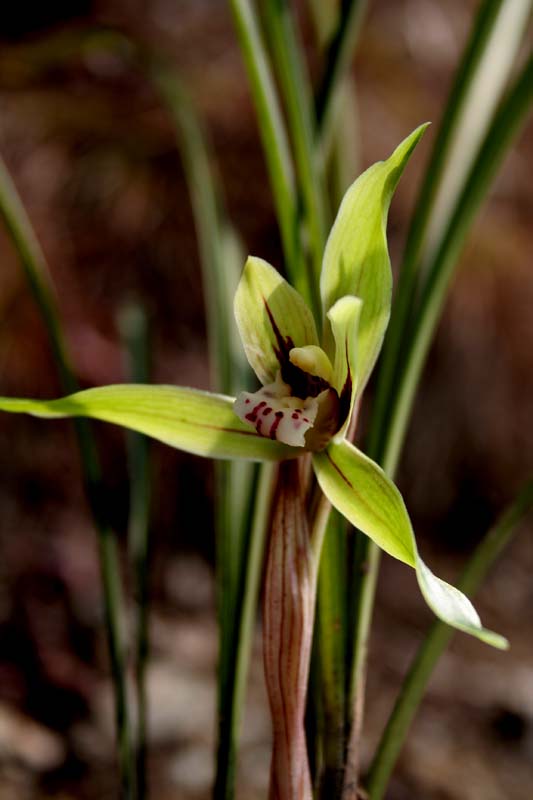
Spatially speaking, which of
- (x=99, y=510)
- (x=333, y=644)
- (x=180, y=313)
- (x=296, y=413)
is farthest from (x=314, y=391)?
(x=180, y=313)

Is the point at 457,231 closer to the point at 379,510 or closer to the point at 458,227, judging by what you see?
the point at 458,227

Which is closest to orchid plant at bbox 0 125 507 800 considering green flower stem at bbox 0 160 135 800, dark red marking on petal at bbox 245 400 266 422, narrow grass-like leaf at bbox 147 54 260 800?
dark red marking on petal at bbox 245 400 266 422

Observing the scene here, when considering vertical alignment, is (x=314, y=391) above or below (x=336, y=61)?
below

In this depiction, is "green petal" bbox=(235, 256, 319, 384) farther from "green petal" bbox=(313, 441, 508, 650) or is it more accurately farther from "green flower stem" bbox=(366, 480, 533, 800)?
"green flower stem" bbox=(366, 480, 533, 800)

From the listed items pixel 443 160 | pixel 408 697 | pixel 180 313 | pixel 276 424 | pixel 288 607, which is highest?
pixel 443 160

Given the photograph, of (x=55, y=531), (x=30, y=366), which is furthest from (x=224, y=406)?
(x=55, y=531)
